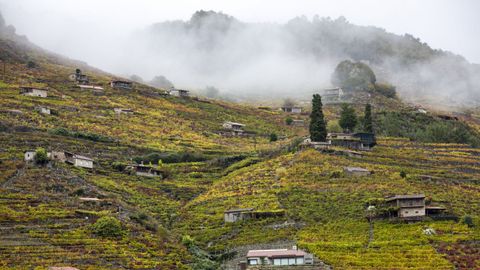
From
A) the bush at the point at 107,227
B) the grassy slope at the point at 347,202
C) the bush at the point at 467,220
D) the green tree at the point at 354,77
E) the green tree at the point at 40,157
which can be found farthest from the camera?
the green tree at the point at 354,77

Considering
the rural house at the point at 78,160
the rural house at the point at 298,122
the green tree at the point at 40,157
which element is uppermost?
the rural house at the point at 298,122

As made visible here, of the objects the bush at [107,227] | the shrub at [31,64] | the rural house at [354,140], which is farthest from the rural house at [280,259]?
the shrub at [31,64]

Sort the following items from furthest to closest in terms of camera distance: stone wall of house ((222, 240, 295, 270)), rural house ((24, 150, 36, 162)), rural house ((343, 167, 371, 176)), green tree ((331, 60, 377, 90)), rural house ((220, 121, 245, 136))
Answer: green tree ((331, 60, 377, 90)), rural house ((220, 121, 245, 136)), rural house ((343, 167, 371, 176)), rural house ((24, 150, 36, 162)), stone wall of house ((222, 240, 295, 270))

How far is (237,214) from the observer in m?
87.1

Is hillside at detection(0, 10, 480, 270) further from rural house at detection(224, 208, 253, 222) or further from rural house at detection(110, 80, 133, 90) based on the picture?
rural house at detection(110, 80, 133, 90)

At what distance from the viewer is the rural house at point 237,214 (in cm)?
8662

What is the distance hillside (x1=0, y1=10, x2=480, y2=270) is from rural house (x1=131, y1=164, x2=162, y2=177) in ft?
3.62

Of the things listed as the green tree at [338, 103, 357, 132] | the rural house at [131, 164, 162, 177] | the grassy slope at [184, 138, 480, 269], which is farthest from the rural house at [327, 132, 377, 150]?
the rural house at [131, 164, 162, 177]

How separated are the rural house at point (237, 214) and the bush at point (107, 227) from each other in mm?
13841

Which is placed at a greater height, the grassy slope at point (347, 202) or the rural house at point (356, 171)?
the rural house at point (356, 171)

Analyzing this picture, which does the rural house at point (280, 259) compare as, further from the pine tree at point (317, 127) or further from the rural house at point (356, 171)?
the pine tree at point (317, 127)

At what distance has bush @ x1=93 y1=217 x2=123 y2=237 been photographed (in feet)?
253

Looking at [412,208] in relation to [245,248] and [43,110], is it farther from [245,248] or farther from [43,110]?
[43,110]

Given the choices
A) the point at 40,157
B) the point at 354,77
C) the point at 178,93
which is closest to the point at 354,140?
the point at 40,157
